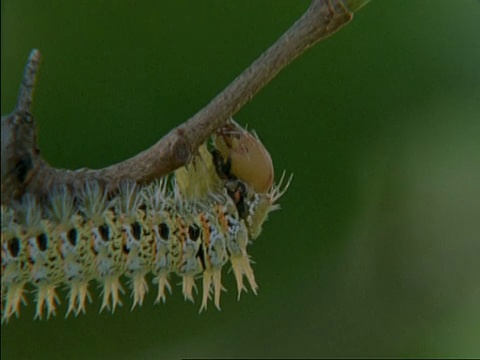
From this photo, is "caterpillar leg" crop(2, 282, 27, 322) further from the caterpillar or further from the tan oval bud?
the tan oval bud

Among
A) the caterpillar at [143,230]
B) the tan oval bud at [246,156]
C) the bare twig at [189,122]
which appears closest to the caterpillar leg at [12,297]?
the caterpillar at [143,230]

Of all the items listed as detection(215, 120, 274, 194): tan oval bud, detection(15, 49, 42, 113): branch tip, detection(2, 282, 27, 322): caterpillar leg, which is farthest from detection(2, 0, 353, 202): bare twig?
detection(215, 120, 274, 194): tan oval bud

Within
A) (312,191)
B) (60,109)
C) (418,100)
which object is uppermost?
(418,100)

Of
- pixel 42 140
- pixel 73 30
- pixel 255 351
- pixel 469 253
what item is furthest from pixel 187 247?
pixel 469 253

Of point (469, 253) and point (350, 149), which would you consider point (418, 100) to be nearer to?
point (350, 149)

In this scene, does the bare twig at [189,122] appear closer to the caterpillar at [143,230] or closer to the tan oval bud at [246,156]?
the caterpillar at [143,230]

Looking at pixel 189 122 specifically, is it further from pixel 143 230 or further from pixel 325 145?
pixel 325 145
